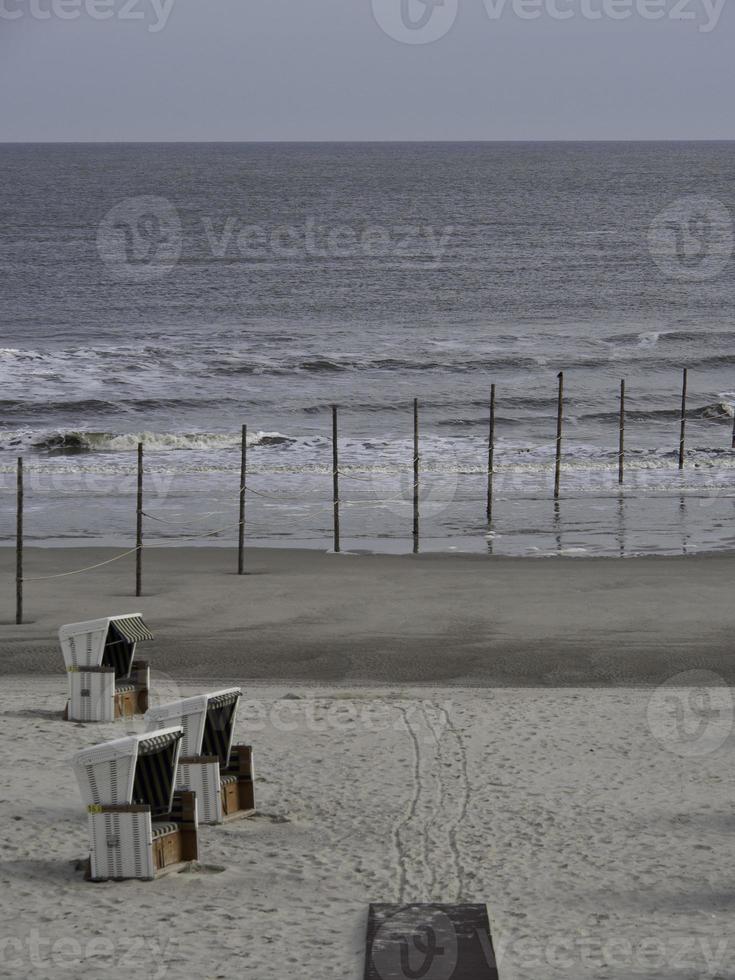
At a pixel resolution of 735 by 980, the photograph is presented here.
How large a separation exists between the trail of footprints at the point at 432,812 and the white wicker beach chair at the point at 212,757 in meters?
1.28

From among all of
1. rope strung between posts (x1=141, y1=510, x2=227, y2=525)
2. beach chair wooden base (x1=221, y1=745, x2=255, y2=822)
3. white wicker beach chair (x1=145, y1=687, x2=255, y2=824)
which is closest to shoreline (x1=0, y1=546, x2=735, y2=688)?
rope strung between posts (x1=141, y1=510, x2=227, y2=525)

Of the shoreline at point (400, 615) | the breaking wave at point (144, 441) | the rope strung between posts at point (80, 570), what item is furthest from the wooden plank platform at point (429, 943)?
the breaking wave at point (144, 441)

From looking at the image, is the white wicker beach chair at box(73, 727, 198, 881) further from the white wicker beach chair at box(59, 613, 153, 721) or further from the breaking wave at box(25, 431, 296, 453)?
the breaking wave at box(25, 431, 296, 453)

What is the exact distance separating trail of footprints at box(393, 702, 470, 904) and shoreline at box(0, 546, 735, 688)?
1.79 m

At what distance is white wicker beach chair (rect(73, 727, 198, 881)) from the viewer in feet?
29.5

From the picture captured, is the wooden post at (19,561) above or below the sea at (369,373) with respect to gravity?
below

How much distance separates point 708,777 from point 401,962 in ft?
14.6

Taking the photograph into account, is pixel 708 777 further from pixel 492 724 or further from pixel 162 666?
pixel 162 666

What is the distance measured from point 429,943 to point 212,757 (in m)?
2.77

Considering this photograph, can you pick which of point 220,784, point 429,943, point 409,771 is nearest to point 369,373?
point 409,771

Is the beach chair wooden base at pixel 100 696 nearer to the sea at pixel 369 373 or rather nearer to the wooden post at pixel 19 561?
the wooden post at pixel 19 561

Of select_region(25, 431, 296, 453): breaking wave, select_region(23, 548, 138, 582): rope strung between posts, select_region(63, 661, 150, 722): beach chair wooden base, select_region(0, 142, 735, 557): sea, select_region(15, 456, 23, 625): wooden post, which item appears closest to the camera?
select_region(63, 661, 150, 722): beach chair wooden base

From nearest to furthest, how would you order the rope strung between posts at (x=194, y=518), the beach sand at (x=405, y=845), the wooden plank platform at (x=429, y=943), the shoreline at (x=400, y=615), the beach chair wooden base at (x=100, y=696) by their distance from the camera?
the wooden plank platform at (x=429, y=943), the beach sand at (x=405, y=845), the beach chair wooden base at (x=100, y=696), the shoreline at (x=400, y=615), the rope strung between posts at (x=194, y=518)

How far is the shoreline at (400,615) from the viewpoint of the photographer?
48.0ft
